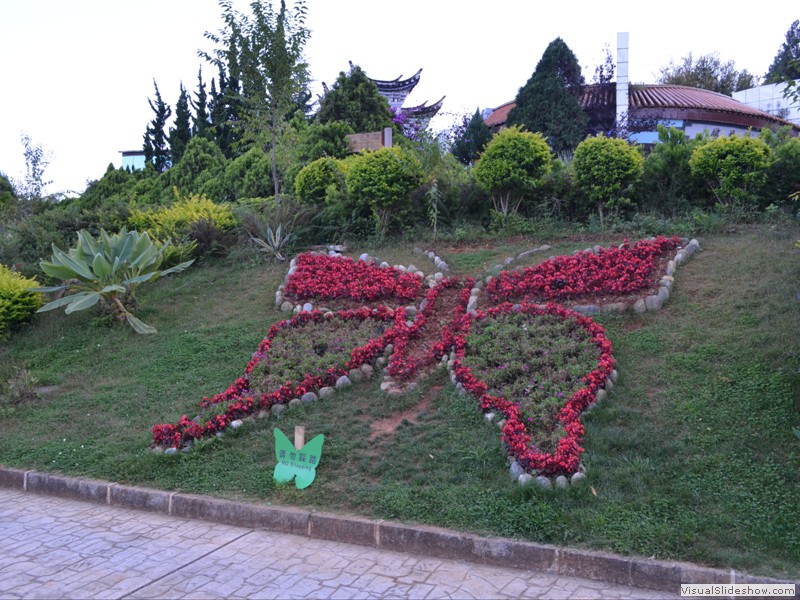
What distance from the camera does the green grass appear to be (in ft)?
15.4

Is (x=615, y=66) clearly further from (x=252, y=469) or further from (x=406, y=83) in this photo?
(x=252, y=469)

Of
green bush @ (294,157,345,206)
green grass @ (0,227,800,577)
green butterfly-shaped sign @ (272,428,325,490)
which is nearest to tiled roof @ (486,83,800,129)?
green bush @ (294,157,345,206)

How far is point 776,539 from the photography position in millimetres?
4363

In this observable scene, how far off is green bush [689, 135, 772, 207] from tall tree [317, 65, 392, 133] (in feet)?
36.1

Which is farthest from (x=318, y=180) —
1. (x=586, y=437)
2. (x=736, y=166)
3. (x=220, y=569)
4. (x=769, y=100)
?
(x=769, y=100)

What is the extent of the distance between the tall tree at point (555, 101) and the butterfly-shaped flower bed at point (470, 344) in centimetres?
1667

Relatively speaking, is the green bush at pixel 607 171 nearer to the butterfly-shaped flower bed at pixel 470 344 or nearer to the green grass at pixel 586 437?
the green grass at pixel 586 437

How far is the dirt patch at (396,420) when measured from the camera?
20.9 ft

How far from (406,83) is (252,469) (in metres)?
24.9

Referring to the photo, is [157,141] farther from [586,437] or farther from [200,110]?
[586,437]

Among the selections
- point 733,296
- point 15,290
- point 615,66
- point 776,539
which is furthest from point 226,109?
point 776,539

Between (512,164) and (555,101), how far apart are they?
622 inches

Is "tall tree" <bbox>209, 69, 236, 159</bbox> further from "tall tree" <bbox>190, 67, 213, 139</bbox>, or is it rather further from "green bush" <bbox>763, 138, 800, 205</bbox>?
"green bush" <bbox>763, 138, 800, 205</bbox>

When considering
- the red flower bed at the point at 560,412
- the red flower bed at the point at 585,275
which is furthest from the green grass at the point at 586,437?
the red flower bed at the point at 585,275
